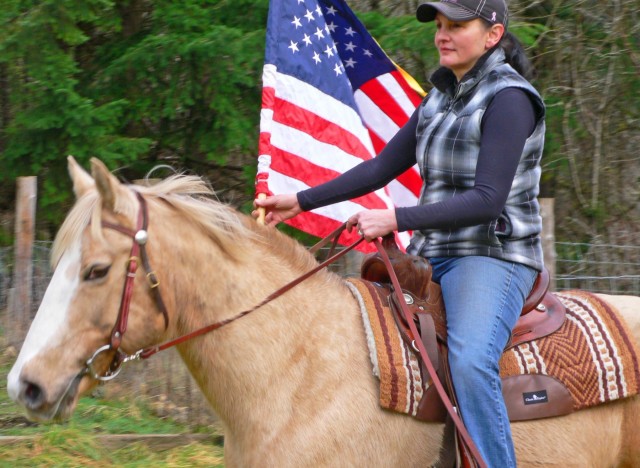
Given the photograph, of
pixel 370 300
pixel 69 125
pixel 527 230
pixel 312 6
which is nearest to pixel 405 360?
pixel 370 300

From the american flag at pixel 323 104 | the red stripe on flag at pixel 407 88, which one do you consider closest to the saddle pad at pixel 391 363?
the american flag at pixel 323 104

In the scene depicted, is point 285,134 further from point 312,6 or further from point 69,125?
point 69,125

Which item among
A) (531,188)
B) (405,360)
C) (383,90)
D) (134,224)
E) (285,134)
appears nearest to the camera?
(134,224)

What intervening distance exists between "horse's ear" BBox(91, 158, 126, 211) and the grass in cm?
237

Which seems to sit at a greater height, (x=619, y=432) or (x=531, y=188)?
(x=531, y=188)

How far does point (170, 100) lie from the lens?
293 inches

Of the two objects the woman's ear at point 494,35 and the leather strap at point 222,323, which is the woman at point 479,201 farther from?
the leather strap at point 222,323

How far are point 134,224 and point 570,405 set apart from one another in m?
1.84

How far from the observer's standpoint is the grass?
519 centimetres

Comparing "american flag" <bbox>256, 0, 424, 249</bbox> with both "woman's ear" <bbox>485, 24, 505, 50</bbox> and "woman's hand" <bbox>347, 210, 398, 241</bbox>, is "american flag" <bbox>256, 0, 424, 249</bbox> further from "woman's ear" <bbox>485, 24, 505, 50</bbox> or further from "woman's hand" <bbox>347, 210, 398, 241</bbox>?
"woman's ear" <bbox>485, 24, 505, 50</bbox>

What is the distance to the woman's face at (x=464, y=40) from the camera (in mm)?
3264

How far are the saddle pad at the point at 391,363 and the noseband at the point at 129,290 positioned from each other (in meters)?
0.77

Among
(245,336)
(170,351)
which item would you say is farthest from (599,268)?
(245,336)

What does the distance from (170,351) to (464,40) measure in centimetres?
386
